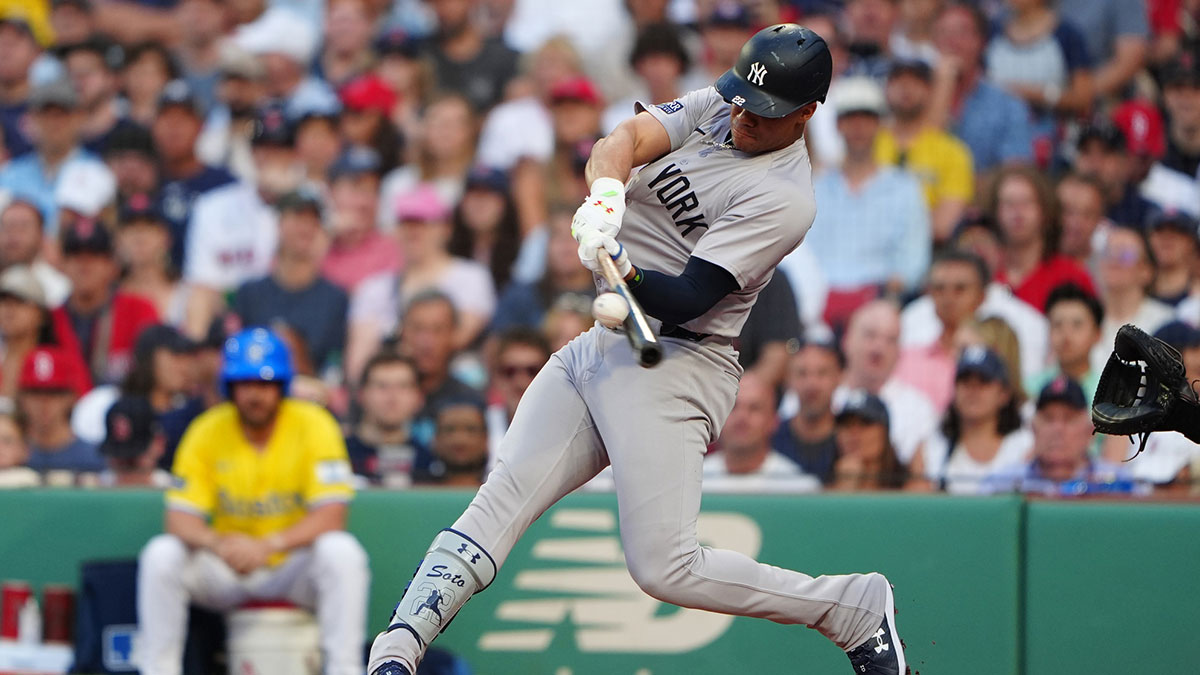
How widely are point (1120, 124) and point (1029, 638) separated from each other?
3091 mm

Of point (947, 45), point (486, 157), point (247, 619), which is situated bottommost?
point (247, 619)

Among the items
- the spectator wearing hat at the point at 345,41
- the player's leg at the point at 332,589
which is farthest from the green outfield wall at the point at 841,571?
the spectator wearing hat at the point at 345,41

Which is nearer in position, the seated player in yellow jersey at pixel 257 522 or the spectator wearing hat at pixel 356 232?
the seated player in yellow jersey at pixel 257 522

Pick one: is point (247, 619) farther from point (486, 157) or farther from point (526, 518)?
point (486, 157)

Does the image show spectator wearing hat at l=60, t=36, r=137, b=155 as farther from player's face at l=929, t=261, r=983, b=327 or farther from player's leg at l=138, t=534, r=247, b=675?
player's face at l=929, t=261, r=983, b=327

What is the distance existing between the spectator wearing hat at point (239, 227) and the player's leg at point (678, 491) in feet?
15.6

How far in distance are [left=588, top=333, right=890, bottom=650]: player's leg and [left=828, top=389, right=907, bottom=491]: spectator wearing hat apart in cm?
201

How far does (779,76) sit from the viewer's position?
12.1 ft

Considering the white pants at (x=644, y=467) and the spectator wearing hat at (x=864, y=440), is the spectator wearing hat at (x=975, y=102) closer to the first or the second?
the spectator wearing hat at (x=864, y=440)

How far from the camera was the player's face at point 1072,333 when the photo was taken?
6344 mm

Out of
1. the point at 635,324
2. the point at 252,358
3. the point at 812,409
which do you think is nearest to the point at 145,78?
the point at 252,358

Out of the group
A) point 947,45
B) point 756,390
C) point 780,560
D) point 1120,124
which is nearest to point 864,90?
point 947,45

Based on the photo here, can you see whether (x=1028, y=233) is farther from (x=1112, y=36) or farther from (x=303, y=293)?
(x=303, y=293)

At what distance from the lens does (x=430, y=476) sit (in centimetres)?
622
